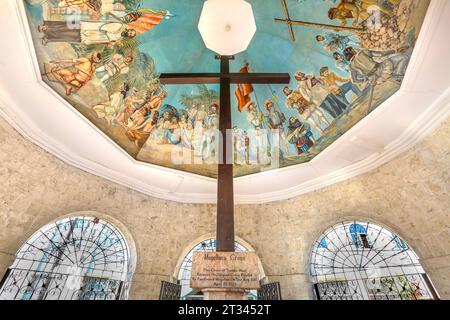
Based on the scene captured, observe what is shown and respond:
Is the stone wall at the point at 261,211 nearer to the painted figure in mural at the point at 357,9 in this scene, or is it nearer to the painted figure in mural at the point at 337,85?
the painted figure in mural at the point at 337,85

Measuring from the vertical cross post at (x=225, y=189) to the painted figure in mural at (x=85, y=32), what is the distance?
3.45 meters

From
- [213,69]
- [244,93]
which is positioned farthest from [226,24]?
[244,93]

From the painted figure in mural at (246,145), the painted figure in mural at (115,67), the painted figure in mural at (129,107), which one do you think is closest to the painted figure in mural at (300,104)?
the painted figure in mural at (246,145)

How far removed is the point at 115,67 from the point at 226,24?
345 centimetres

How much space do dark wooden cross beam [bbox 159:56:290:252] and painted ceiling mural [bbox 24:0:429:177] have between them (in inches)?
90.6

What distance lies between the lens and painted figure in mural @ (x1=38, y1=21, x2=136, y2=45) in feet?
17.2

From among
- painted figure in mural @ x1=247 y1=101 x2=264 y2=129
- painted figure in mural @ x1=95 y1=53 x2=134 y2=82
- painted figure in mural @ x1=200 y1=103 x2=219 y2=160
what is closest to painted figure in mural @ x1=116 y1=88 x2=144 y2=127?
painted figure in mural @ x1=95 y1=53 x2=134 y2=82

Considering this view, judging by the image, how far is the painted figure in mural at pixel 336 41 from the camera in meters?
6.11

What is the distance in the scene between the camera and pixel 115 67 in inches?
259
